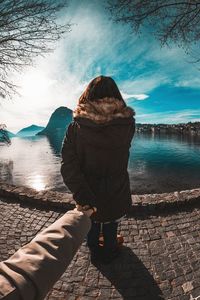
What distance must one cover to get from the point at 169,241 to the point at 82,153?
270 cm

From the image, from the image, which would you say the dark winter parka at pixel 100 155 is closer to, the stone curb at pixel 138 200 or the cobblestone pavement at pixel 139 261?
the cobblestone pavement at pixel 139 261

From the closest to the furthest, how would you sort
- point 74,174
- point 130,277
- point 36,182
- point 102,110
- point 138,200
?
point 102,110
point 74,174
point 130,277
point 138,200
point 36,182

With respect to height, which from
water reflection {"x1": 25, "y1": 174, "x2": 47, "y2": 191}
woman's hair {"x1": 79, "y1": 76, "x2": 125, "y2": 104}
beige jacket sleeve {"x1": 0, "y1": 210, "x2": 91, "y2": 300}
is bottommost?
water reflection {"x1": 25, "y1": 174, "x2": 47, "y2": 191}

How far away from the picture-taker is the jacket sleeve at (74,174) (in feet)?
10.5

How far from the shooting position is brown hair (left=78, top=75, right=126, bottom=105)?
119 inches

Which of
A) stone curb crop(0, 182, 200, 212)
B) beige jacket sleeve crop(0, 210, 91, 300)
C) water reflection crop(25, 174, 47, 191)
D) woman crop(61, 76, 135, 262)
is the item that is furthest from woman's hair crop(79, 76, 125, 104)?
water reflection crop(25, 174, 47, 191)

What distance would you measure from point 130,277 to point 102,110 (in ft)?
8.69

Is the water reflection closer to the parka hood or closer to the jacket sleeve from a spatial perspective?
the jacket sleeve

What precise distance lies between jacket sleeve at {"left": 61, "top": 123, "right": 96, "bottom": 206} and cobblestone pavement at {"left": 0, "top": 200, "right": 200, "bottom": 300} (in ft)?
4.67

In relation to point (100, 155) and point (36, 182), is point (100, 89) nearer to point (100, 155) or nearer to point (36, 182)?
point (100, 155)

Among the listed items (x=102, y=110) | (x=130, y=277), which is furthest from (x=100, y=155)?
(x=130, y=277)

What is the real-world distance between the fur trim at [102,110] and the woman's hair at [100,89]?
7 centimetres

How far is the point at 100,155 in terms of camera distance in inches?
128

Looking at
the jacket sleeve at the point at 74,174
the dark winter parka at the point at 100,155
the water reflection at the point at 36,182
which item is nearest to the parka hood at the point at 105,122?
the dark winter parka at the point at 100,155
